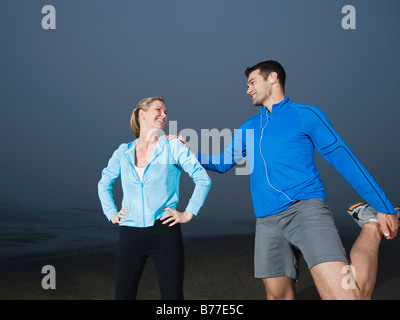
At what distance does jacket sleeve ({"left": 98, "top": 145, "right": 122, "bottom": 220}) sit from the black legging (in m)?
0.46

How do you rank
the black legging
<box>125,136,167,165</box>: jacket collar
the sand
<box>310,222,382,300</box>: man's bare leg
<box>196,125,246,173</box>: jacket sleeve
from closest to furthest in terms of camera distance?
1. <box>310,222,382,300</box>: man's bare leg
2. the black legging
3. <box>125,136,167,165</box>: jacket collar
4. <box>196,125,246,173</box>: jacket sleeve
5. the sand

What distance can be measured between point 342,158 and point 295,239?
2.47 ft

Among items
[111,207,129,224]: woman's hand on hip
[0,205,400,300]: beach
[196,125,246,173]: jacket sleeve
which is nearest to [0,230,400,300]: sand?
[0,205,400,300]: beach

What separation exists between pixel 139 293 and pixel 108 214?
11.8 feet

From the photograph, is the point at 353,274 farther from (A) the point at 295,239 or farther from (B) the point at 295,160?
(B) the point at 295,160

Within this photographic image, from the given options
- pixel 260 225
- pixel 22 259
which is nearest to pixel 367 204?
pixel 260 225

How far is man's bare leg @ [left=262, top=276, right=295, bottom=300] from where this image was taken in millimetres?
2748

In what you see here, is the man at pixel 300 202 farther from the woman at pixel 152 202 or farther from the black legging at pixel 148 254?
the black legging at pixel 148 254

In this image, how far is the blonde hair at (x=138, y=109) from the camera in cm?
302

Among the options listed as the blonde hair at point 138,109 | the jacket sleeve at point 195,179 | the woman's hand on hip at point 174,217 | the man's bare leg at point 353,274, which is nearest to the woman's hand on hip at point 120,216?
the woman's hand on hip at point 174,217

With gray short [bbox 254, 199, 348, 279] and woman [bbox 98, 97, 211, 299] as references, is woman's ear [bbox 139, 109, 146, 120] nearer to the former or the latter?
woman [bbox 98, 97, 211, 299]

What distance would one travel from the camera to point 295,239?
8.52 feet

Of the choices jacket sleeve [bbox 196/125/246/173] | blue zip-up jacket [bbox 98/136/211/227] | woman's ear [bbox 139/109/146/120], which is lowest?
blue zip-up jacket [bbox 98/136/211/227]

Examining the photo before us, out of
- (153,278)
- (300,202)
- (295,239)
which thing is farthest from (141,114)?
(153,278)
